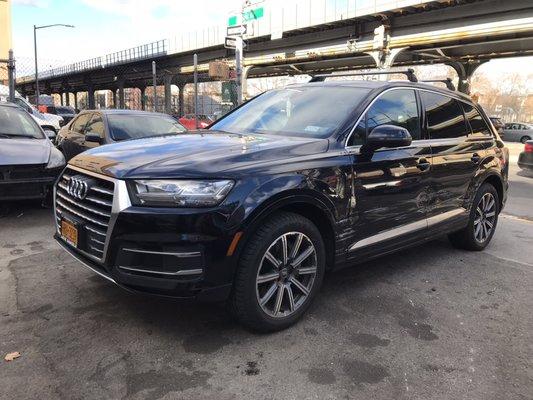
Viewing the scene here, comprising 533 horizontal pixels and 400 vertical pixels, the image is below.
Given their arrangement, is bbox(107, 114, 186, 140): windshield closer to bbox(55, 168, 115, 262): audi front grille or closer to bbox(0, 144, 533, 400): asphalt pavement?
bbox(0, 144, 533, 400): asphalt pavement

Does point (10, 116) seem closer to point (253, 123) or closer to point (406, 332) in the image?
point (253, 123)

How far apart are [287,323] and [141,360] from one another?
1.03m

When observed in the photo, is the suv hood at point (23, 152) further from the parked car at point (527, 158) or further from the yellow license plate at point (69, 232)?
the parked car at point (527, 158)

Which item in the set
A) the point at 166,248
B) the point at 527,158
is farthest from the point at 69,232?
the point at 527,158

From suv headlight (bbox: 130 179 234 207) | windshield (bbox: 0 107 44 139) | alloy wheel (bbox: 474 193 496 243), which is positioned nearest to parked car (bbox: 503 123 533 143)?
alloy wheel (bbox: 474 193 496 243)

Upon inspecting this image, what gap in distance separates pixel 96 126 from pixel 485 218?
612cm

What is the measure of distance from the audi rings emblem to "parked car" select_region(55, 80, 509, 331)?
14 millimetres

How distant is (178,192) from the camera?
3.00m

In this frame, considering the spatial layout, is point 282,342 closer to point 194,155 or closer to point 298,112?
point 194,155

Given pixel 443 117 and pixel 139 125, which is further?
pixel 139 125

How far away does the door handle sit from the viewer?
4.38 metres

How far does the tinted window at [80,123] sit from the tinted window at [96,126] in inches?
11.0

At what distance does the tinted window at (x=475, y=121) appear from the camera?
5.35m

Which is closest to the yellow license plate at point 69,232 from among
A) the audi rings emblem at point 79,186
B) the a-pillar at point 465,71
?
the audi rings emblem at point 79,186
